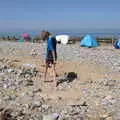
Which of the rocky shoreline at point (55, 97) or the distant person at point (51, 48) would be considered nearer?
Answer: the rocky shoreline at point (55, 97)

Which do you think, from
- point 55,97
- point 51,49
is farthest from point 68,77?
point 55,97

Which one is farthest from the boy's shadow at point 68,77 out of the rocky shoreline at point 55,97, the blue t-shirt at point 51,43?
the blue t-shirt at point 51,43

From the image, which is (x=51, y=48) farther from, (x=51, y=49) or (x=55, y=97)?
(x=55, y=97)

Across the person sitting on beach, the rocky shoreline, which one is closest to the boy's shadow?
the rocky shoreline

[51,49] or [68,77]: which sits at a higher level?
[51,49]

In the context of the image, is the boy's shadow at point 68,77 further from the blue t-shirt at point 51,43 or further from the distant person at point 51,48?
the blue t-shirt at point 51,43

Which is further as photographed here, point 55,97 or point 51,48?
point 51,48

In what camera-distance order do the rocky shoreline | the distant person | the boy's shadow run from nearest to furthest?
1. the rocky shoreline
2. the distant person
3. the boy's shadow

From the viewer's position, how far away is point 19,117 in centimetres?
959

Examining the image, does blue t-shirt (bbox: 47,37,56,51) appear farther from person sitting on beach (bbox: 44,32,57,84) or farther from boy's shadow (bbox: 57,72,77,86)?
boy's shadow (bbox: 57,72,77,86)

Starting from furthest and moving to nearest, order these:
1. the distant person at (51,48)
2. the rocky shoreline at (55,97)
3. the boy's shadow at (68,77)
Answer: the boy's shadow at (68,77)
the distant person at (51,48)
the rocky shoreline at (55,97)

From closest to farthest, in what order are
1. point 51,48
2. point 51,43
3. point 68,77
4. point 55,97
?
1. point 55,97
2. point 51,43
3. point 51,48
4. point 68,77

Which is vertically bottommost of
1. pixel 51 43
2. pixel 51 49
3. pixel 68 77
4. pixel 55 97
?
pixel 55 97

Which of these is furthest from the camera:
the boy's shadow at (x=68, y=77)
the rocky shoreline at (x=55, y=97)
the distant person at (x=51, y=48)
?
the boy's shadow at (x=68, y=77)
